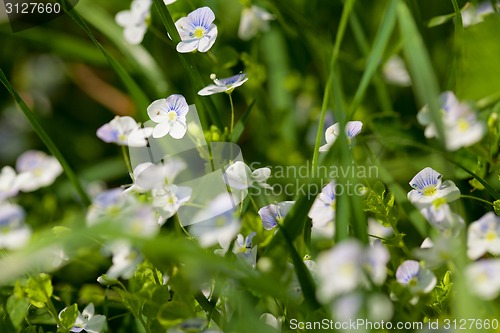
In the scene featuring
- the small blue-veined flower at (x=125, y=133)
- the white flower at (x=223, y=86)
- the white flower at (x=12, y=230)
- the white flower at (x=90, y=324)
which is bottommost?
the white flower at (x=90, y=324)

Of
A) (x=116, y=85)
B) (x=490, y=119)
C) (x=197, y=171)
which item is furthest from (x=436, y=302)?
(x=116, y=85)

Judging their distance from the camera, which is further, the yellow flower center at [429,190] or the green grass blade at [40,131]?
the green grass blade at [40,131]

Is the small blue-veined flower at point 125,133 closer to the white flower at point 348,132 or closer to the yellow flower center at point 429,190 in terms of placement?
the white flower at point 348,132

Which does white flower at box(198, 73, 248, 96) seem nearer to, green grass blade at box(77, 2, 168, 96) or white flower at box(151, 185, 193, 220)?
white flower at box(151, 185, 193, 220)

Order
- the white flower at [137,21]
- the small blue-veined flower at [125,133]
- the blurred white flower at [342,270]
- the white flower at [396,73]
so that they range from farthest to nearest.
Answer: the white flower at [396,73] → the white flower at [137,21] → the small blue-veined flower at [125,133] → the blurred white flower at [342,270]

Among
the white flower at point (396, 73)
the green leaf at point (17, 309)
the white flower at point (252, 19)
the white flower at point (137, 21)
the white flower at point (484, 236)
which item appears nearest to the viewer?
the white flower at point (484, 236)

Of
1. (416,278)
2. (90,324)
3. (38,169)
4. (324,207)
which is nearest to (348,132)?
(324,207)

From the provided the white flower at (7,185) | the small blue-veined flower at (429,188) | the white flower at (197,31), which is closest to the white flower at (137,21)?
the white flower at (197,31)
